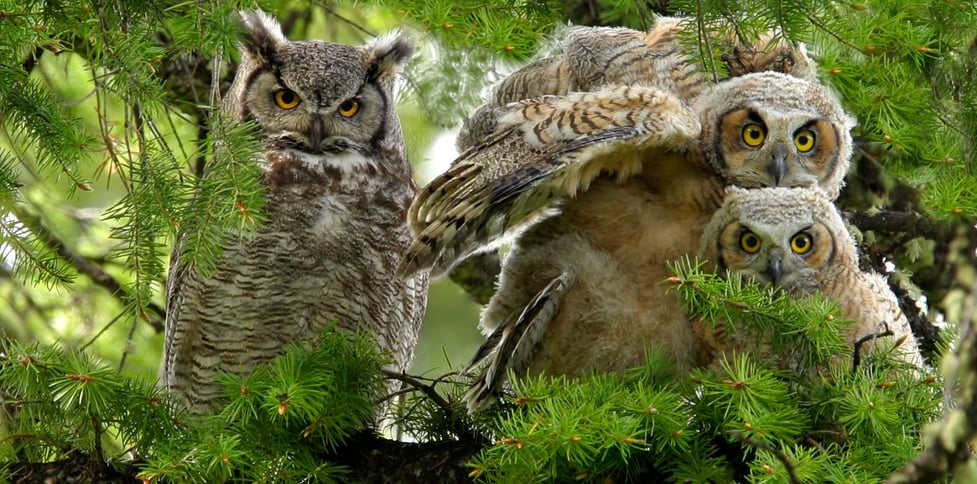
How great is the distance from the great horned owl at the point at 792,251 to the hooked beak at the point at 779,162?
0.07 m

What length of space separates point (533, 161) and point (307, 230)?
904 millimetres

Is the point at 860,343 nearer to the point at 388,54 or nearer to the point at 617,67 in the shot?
the point at 617,67

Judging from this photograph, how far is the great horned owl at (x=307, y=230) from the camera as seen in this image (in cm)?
311

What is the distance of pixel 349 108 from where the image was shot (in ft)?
11.0

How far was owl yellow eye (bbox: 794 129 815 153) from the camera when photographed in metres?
2.83

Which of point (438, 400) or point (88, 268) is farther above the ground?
point (88, 268)

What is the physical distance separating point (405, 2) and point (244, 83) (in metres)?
0.61

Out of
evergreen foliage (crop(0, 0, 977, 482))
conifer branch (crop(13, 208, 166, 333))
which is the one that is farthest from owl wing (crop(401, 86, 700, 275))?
conifer branch (crop(13, 208, 166, 333))

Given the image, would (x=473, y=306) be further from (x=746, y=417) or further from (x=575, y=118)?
(x=746, y=417)

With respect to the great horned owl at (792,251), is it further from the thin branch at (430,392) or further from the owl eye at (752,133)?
the thin branch at (430,392)

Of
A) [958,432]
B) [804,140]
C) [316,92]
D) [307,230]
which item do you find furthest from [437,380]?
[958,432]

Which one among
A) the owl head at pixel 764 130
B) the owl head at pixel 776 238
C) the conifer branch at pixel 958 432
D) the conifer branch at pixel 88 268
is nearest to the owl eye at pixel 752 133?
the owl head at pixel 764 130

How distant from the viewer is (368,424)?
277 cm

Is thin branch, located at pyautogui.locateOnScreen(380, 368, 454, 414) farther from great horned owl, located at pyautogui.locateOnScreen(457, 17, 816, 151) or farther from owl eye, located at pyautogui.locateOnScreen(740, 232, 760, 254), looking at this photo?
owl eye, located at pyautogui.locateOnScreen(740, 232, 760, 254)
